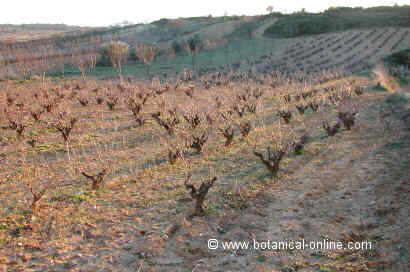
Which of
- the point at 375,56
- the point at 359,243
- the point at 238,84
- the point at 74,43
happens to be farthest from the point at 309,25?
the point at 359,243

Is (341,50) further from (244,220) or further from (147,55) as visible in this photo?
(244,220)

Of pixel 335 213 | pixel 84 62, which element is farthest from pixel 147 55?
pixel 335 213

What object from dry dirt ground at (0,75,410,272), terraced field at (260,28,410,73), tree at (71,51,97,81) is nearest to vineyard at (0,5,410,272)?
dry dirt ground at (0,75,410,272)

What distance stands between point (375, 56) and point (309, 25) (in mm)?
18191

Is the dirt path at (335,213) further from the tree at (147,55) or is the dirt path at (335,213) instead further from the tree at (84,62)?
the tree at (147,55)

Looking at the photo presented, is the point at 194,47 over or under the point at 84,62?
over

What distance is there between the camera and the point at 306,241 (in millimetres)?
5516

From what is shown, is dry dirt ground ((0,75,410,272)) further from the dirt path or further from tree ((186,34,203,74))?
tree ((186,34,203,74))

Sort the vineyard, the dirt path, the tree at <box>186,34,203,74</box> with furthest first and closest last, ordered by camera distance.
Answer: the tree at <box>186,34,203,74</box> < the vineyard < the dirt path

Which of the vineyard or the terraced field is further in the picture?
the terraced field

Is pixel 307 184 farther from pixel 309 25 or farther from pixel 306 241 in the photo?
pixel 309 25
